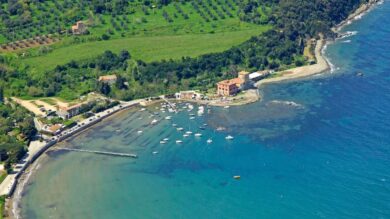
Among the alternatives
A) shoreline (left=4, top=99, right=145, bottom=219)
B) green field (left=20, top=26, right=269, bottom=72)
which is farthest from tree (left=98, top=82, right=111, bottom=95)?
green field (left=20, top=26, right=269, bottom=72)

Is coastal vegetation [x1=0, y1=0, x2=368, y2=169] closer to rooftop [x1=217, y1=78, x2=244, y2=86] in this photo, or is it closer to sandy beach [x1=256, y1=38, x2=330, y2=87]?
sandy beach [x1=256, y1=38, x2=330, y2=87]

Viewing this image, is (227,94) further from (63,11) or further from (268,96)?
(63,11)

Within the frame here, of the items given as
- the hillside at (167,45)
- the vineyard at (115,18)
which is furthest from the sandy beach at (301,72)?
the vineyard at (115,18)

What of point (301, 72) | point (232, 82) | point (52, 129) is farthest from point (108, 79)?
point (301, 72)

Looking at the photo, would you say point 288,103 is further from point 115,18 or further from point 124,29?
point 115,18

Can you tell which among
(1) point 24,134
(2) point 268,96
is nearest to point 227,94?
(2) point 268,96

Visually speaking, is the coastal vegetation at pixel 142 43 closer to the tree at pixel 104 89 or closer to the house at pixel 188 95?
the tree at pixel 104 89
